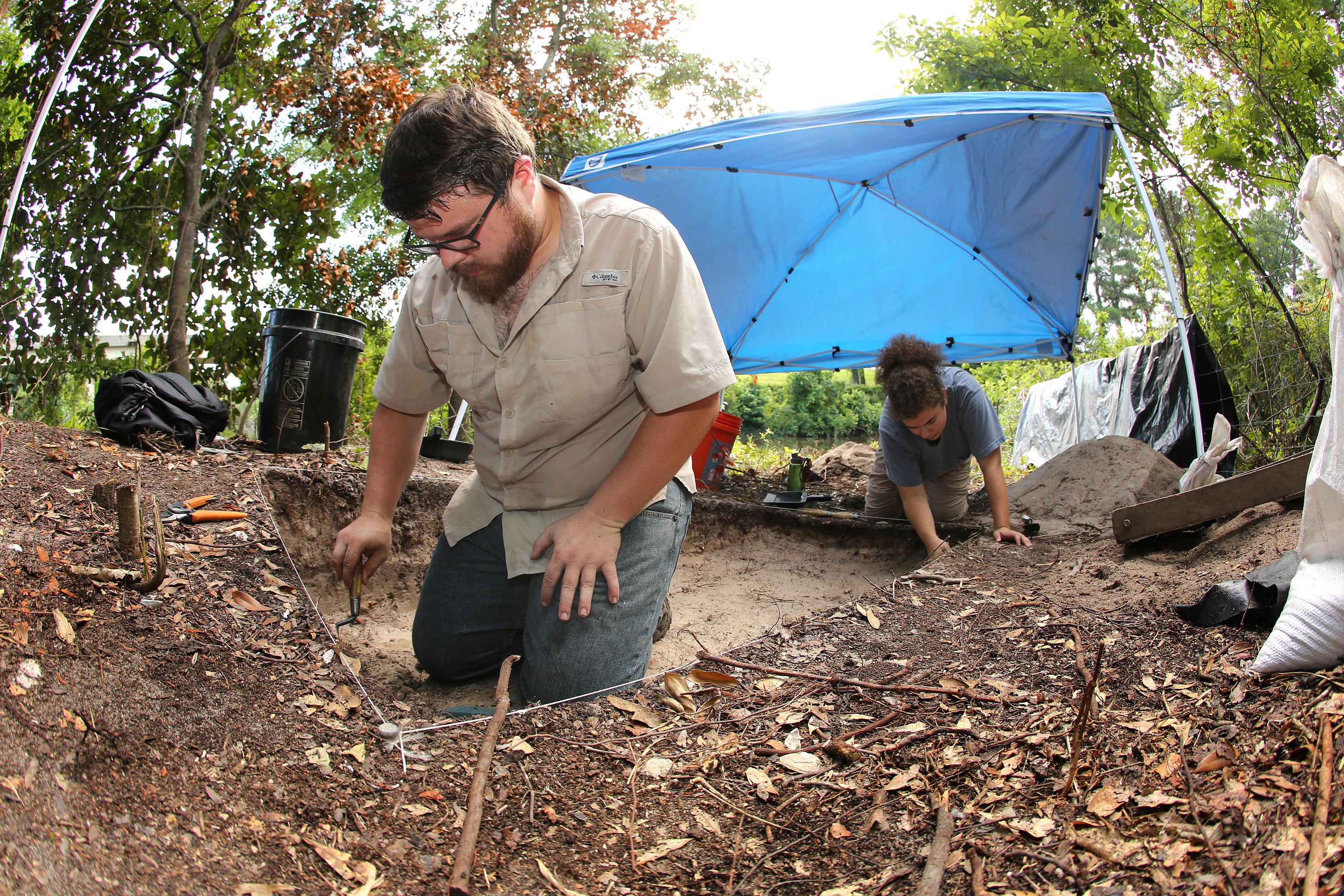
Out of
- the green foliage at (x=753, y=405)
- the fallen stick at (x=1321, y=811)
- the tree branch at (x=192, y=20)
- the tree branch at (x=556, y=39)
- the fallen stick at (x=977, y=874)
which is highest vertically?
the tree branch at (x=556, y=39)

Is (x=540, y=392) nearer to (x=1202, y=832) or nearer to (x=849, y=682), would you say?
(x=849, y=682)

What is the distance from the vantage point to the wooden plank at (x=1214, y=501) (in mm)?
2783

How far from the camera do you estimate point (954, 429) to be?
431 cm

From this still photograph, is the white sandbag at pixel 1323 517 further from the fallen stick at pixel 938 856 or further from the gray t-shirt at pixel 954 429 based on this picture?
the gray t-shirt at pixel 954 429

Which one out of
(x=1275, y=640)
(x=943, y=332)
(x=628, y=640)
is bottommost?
(x=628, y=640)

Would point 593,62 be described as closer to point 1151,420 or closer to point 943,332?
point 943,332

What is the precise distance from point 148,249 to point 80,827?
5.02 m

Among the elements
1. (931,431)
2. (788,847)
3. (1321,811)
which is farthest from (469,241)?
(931,431)

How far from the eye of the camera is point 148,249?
5199 mm

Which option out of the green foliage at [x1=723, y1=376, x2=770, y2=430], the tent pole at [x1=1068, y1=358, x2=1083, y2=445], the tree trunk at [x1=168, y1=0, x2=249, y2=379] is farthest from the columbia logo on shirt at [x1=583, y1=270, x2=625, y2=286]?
the green foliage at [x1=723, y1=376, x2=770, y2=430]

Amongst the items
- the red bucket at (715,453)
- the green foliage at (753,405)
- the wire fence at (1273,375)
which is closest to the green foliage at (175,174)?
the red bucket at (715,453)

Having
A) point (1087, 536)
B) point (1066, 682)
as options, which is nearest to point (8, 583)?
point (1066, 682)

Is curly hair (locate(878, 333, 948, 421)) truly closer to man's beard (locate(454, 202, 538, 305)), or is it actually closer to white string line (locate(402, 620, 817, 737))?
white string line (locate(402, 620, 817, 737))

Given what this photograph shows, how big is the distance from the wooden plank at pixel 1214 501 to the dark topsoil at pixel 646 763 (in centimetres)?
60
